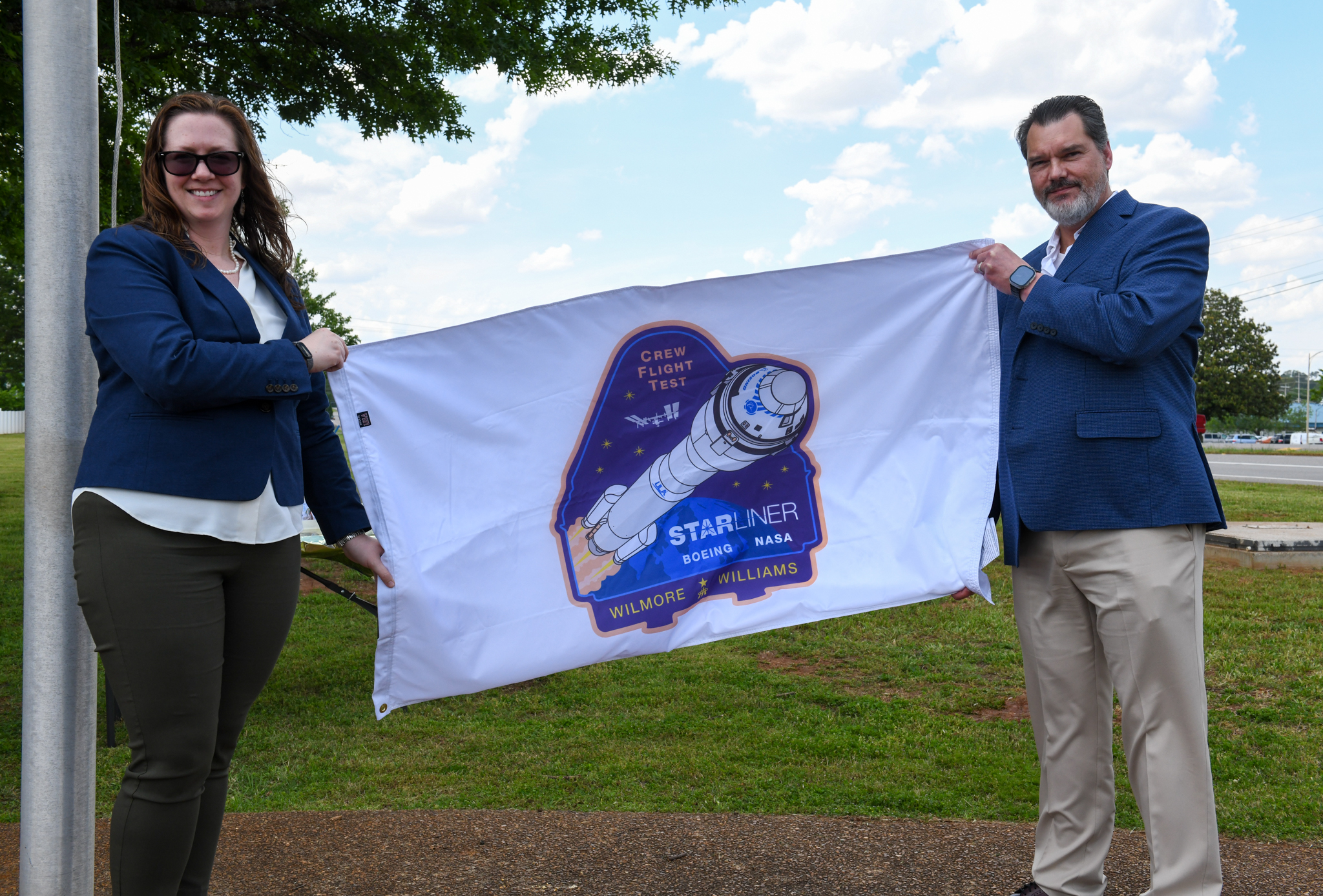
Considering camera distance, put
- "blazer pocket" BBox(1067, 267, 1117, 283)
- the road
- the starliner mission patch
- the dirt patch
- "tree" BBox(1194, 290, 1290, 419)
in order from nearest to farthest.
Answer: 1. "blazer pocket" BBox(1067, 267, 1117, 283)
2. the starliner mission patch
3. the dirt patch
4. the road
5. "tree" BBox(1194, 290, 1290, 419)

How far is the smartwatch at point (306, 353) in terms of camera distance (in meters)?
2.29

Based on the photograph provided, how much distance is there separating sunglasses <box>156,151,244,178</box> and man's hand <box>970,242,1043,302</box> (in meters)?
2.10

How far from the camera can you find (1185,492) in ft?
8.73

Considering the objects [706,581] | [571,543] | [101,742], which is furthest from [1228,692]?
[101,742]

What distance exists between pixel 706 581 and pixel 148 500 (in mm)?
1657

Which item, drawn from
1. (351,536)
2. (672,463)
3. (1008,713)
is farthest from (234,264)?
(1008,713)

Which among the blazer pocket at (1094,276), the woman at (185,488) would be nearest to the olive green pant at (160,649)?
the woman at (185,488)

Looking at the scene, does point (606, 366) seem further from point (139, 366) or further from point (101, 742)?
point (101, 742)

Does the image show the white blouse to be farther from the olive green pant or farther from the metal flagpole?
the metal flagpole

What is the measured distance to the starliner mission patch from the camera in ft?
10.2

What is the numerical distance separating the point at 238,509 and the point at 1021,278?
2158 millimetres

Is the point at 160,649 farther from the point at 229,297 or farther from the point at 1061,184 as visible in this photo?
the point at 1061,184

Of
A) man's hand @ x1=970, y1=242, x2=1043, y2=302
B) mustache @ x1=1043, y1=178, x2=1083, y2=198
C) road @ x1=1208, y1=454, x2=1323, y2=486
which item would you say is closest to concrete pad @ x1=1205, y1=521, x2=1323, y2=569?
man's hand @ x1=970, y1=242, x2=1043, y2=302

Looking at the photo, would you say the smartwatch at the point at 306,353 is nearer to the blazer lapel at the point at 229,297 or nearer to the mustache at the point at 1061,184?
the blazer lapel at the point at 229,297
